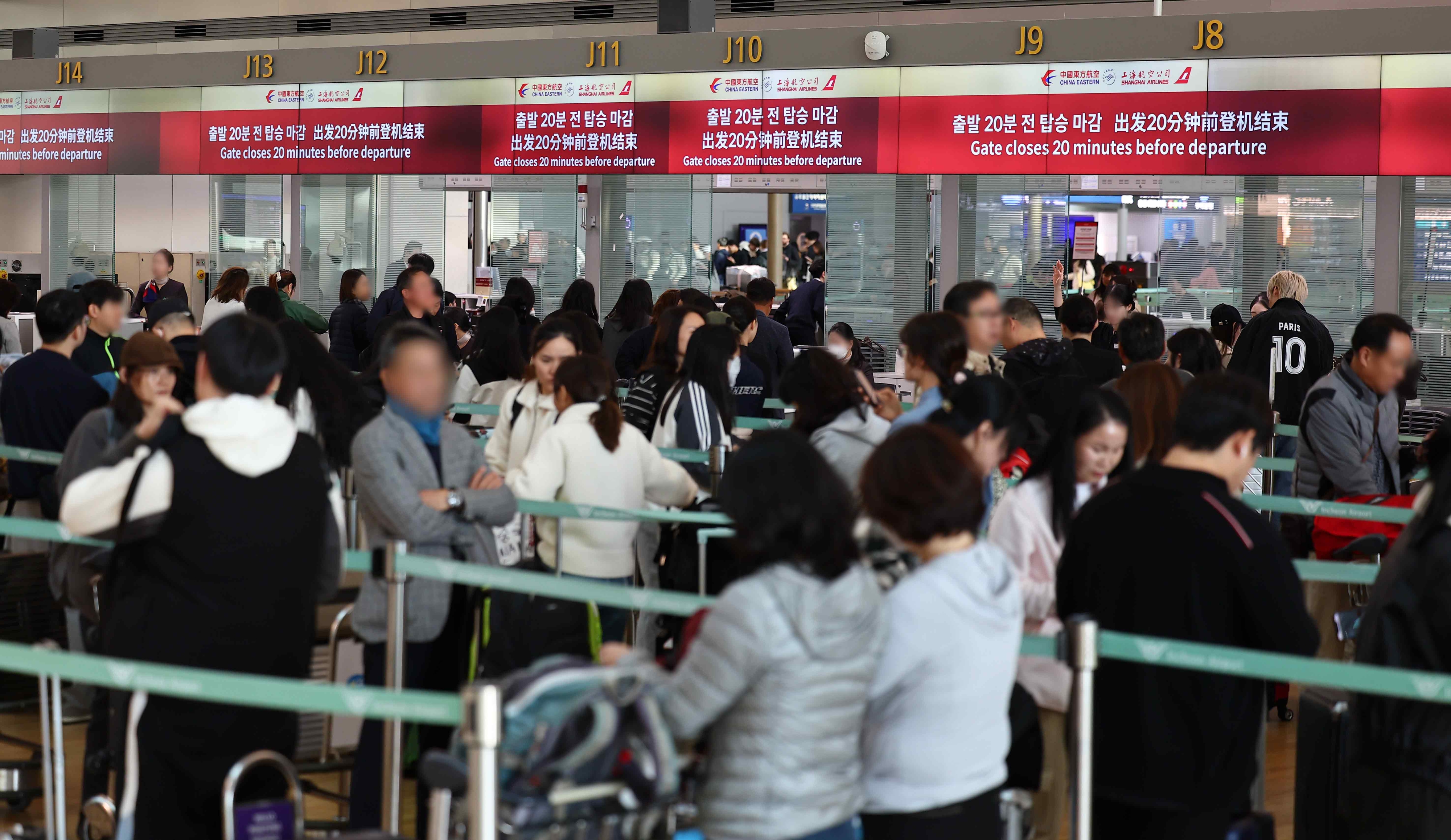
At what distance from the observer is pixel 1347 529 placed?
5086 mm

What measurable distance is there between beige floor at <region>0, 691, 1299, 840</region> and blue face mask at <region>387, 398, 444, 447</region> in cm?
122

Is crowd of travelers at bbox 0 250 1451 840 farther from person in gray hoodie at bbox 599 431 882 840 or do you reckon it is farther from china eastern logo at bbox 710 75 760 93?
china eastern logo at bbox 710 75 760 93

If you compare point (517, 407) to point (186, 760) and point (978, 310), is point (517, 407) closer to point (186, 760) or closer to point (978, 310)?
point (978, 310)

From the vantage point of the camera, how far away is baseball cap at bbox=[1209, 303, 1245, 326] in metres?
8.22

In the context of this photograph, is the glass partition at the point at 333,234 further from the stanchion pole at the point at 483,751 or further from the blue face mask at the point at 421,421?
the stanchion pole at the point at 483,751

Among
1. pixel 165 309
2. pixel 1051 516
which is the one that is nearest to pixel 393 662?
pixel 1051 516

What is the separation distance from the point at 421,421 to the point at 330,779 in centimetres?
167

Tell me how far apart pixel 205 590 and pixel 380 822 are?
3.10 ft

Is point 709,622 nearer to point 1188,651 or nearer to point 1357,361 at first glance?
point 1188,651

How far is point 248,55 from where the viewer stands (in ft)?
37.1

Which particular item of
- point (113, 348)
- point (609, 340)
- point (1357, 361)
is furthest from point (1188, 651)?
point (609, 340)

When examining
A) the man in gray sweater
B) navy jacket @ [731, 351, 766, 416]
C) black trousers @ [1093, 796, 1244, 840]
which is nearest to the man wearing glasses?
the man in gray sweater

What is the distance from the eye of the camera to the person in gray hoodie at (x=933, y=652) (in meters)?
2.49

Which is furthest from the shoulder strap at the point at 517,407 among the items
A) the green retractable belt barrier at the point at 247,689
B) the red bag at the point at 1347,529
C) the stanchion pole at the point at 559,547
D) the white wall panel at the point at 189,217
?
the white wall panel at the point at 189,217
